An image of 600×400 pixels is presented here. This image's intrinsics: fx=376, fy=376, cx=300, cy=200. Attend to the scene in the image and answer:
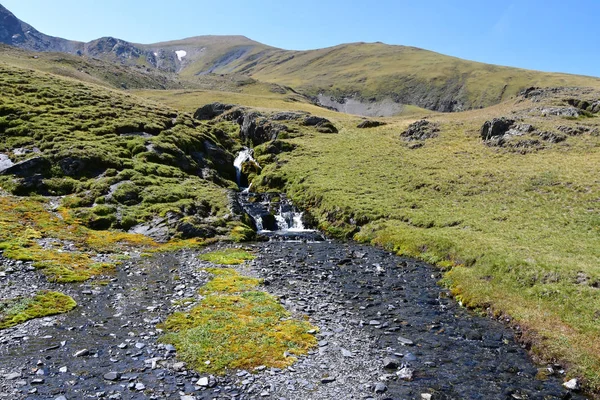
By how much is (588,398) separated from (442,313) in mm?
7681

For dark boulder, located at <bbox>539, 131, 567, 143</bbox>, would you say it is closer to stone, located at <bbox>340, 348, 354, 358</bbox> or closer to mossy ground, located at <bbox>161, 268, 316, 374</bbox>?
mossy ground, located at <bbox>161, 268, 316, 374</bbox>

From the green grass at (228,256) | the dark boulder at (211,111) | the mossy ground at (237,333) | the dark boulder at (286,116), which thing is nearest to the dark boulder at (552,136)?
the green grass at (228,256)

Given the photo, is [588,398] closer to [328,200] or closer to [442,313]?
[442,313]

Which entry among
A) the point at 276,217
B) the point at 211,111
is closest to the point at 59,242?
the point at 276,217

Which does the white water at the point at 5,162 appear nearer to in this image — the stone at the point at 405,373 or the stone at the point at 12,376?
the stone at the point at 12,376

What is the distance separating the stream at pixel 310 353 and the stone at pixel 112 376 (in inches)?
2.0

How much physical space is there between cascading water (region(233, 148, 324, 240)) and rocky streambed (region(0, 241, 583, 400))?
1475 centimetres

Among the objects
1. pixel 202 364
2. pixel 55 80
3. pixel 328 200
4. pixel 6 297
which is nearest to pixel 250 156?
pixel 328 200

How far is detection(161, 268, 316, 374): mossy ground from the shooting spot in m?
15.5

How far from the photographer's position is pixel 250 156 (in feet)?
241

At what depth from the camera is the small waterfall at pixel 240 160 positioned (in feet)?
213

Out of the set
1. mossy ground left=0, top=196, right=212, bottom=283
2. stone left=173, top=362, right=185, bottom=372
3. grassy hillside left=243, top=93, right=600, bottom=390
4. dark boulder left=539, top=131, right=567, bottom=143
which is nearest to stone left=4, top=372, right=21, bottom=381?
stone left=173, top=362, right=185, bottom=372

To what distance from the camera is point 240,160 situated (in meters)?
71.4

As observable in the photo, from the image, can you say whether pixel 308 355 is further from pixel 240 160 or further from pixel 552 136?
pixel 240 160
